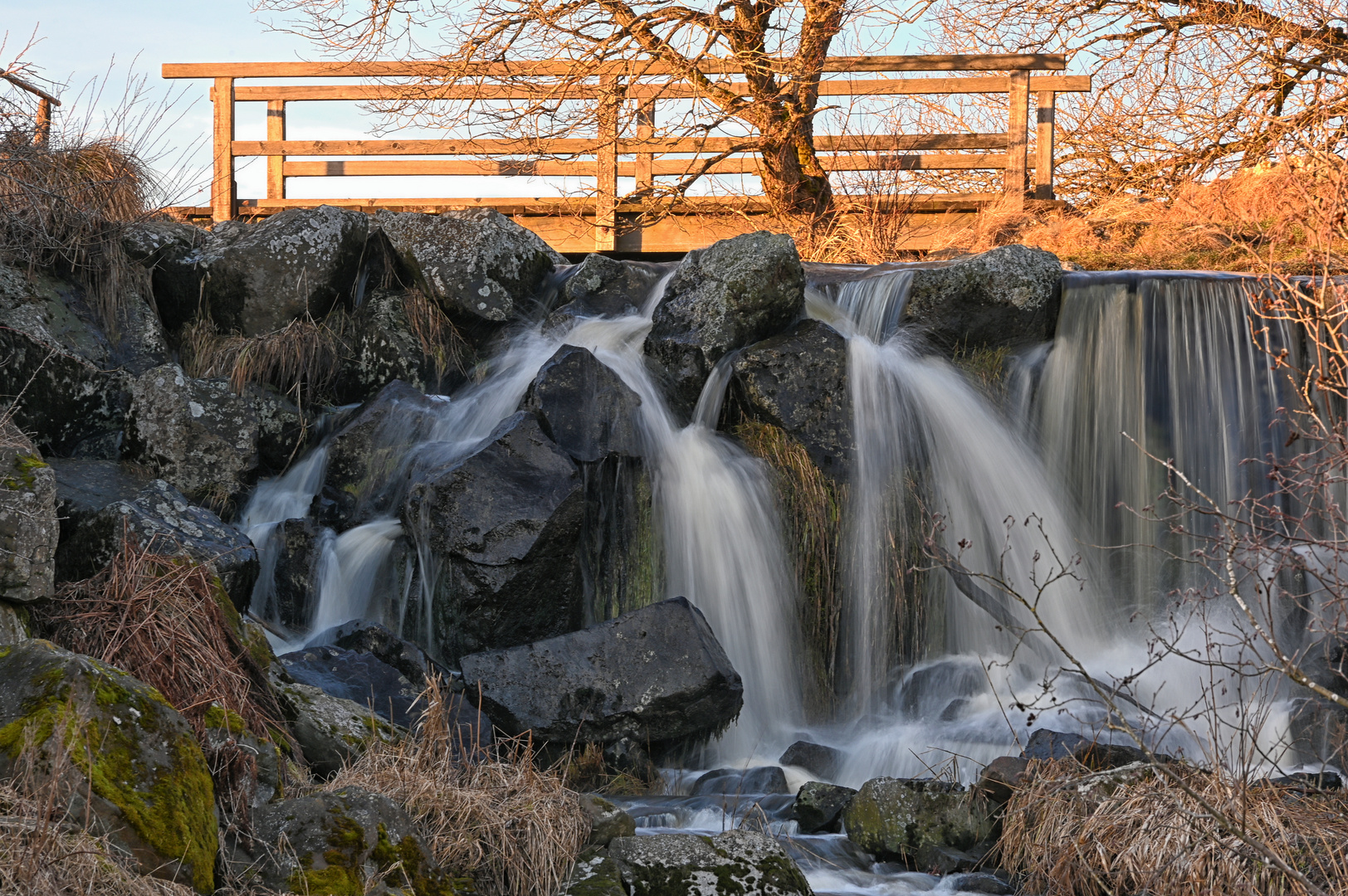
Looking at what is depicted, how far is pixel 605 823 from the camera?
13.8 ft

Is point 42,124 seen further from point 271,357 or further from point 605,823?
point 605,823

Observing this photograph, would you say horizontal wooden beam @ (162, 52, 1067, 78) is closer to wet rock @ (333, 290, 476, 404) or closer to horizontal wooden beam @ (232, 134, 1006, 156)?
horizontal wooden beam @ (232, 134, 1006, 156)

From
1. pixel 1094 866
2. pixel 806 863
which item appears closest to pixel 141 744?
pixel 806 863

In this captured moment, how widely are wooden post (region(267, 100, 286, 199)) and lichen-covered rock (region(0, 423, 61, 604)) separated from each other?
30.9ft

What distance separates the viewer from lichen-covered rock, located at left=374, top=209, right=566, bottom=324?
890 centimetres

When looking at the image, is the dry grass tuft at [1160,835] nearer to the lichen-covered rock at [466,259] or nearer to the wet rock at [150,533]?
the wet rock at [150,533]

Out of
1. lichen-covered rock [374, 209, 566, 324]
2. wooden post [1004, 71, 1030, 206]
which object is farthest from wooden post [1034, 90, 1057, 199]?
lichen-covered rock [374, 209, 566, 324]

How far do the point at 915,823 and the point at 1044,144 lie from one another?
1043 centimetres

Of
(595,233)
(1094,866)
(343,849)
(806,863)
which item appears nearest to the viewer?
(343,849)

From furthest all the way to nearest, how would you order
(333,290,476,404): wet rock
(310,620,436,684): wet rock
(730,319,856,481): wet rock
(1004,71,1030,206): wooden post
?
(1004,71,1030,206): wooden post < (333,290,476,404): wet rock < (730,319,856,481): wet rock < (310,620,436,684): wet rock

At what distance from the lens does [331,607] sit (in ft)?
22.3

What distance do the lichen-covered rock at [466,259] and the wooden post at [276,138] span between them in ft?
14.3

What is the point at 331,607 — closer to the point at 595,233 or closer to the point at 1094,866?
the point at 1094,866

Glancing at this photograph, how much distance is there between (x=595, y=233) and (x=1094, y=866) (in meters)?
9.90
